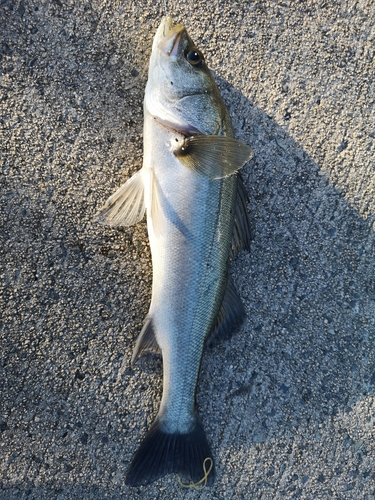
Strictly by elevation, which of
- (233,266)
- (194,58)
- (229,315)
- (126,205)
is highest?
(194,58)

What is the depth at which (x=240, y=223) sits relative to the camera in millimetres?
2291

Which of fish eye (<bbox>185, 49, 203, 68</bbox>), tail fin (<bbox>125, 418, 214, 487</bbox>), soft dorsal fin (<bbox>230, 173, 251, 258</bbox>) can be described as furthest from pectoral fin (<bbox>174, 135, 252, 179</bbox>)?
tail fin (<bbox>125, 418, 214, 487</bbox>)

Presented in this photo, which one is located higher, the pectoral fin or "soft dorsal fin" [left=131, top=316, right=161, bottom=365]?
the pectoral fin

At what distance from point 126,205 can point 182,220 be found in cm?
35

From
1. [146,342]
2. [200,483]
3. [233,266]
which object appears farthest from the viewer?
[233,266]

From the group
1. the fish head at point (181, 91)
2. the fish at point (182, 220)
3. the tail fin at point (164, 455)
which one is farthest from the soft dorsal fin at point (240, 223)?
the tail fin at point (164, 455)

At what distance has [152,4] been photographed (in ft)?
8.03

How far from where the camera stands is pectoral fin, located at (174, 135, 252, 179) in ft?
6.73

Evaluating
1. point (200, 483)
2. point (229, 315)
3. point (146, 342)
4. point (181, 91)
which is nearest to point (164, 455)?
point (200, 483)

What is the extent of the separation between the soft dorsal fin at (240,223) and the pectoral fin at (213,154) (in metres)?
0.20

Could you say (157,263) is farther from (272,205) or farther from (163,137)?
(272,205)

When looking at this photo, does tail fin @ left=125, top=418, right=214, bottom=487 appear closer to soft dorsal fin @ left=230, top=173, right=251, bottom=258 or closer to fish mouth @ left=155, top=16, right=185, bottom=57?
soft dorsal fin @ left=230, top=173, right=251, bottom=258

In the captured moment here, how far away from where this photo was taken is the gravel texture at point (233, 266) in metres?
2.33

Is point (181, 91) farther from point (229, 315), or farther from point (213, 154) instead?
point (229, 315)
